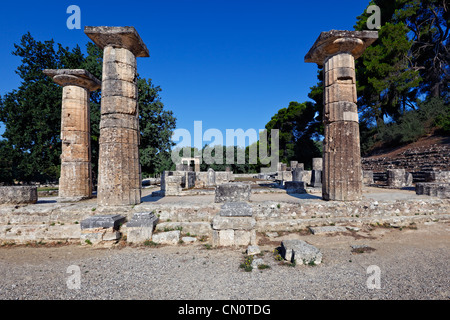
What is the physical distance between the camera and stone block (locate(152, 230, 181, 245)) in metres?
4.95

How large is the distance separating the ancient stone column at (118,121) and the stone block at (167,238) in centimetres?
160

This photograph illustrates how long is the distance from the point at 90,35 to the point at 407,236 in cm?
916

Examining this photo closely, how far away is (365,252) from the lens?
4.29 meters

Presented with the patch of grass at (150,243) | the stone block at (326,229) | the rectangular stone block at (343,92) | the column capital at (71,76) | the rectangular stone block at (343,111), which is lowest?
the patch of grass at (150,243)

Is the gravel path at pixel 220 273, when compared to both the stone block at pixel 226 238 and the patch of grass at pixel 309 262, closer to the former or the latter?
the patch of grass at pixel 309 262

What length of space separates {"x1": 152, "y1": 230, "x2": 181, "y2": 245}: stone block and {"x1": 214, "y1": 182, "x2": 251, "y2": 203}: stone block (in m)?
1.73

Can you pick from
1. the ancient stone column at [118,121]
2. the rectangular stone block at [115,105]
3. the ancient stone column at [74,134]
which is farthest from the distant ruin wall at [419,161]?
the ancient stone column at [74,134]

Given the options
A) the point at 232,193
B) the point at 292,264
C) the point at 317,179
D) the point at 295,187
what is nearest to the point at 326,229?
the point at 292,264

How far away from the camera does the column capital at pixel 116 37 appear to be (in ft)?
19.0

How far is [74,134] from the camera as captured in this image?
8.54 meters

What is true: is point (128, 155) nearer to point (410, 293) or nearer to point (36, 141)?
point (410, 293)

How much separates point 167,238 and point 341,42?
6.76 m

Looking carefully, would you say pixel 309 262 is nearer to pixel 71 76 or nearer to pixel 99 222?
pixel 99 222
